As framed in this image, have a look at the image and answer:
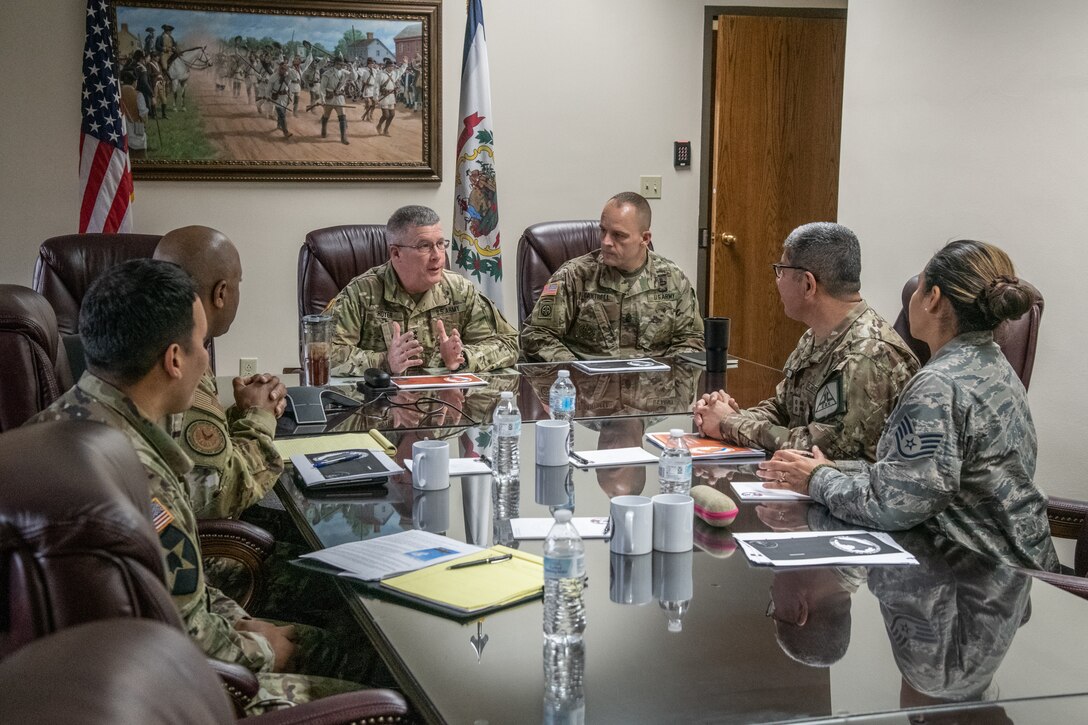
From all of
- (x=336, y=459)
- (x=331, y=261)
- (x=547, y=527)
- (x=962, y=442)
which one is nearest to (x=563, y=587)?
(x=547, y=527)

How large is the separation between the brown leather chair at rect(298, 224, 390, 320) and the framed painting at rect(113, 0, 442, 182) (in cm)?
108

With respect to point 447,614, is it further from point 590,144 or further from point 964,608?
point 590,144

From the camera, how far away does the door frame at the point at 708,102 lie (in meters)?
5.53

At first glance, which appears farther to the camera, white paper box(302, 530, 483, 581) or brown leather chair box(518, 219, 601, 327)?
brown leather chair box(518, 219, 601, 327)

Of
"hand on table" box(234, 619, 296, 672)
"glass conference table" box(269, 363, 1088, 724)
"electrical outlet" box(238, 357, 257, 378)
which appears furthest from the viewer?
"electrical outlet" box(238, 357, 257, 378)

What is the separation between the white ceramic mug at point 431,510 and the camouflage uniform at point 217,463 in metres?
0.32

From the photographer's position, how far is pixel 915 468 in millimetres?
1897

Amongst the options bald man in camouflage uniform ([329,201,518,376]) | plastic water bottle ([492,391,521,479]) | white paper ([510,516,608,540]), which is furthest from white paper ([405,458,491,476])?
bald man in camouflage uniform ([329,201,518,376])

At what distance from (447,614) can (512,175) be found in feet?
13.2

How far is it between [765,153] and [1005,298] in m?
3.88

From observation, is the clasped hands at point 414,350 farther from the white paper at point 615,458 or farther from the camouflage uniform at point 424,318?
the white paper at point 615,458

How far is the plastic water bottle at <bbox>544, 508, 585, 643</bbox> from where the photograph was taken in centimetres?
144

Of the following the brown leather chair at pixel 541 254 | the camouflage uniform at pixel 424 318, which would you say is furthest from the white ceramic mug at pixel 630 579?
the brown leather chair at pixel 541 254

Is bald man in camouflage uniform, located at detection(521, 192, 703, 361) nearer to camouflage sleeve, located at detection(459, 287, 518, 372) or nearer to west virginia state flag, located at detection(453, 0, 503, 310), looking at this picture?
camouflage sleeve, located at detection(459, 287, 518, 372)
